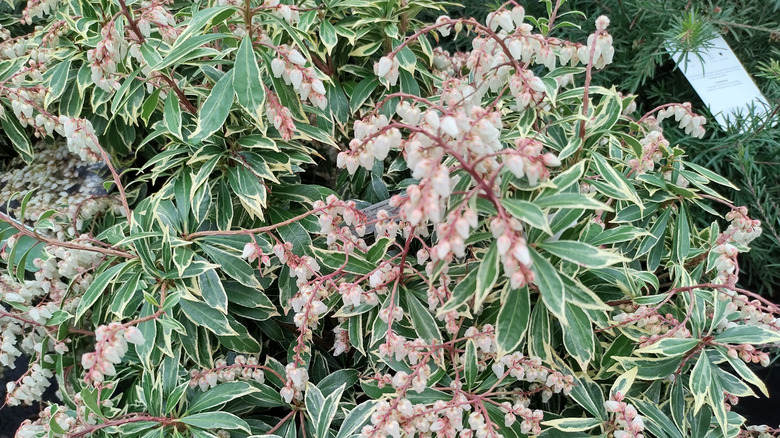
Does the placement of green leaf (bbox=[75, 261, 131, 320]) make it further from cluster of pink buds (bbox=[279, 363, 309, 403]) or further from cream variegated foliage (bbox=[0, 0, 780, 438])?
cluster of pink buds (bbox=[279, 363, 309, 403])

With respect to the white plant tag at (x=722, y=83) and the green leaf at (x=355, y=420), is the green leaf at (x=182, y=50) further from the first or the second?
the white plant tag at (x=722, y=83)

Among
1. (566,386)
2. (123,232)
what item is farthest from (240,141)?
(566,386)

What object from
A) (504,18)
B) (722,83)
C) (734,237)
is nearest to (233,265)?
(504,18)

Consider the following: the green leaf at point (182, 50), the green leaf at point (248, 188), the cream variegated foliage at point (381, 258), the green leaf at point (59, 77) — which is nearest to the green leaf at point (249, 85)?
the cream variegated foliage at point (381, 258)

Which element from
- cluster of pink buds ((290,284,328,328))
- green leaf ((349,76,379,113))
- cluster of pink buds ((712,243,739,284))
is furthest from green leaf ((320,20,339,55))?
cluster of pink buds ((712,243,739,284))

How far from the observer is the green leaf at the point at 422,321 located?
4.19 ft

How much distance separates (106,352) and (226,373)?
16.0 inches

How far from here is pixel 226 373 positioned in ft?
4.51

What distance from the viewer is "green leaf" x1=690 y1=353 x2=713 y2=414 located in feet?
3.74

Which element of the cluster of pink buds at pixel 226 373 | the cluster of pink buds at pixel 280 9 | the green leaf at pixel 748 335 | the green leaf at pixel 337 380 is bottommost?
the green leaf at pixel 337 380

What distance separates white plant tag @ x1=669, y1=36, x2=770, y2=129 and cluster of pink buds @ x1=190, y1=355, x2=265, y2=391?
5.34 ft

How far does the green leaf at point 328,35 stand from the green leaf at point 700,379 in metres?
1.19

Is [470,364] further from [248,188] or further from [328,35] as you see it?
[328,35]

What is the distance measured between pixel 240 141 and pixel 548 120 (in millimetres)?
823
